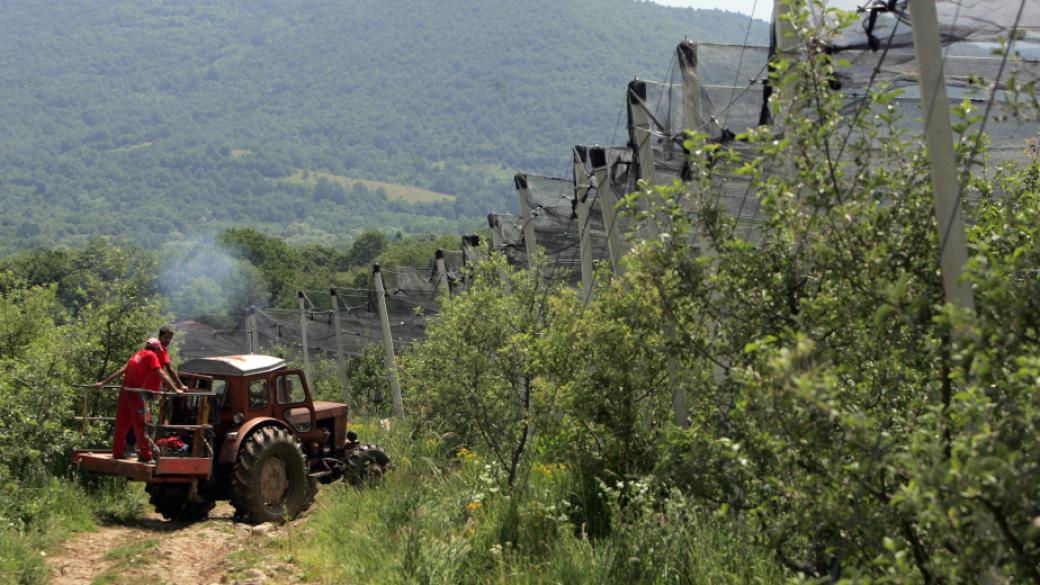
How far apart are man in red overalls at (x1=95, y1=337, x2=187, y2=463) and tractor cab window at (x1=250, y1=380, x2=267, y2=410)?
5.66ft

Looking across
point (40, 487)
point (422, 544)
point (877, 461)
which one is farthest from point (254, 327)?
point (877, 461)

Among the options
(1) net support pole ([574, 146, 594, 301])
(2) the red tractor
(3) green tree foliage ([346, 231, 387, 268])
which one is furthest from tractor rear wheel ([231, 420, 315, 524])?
(3) green tree foliage ([346, 231, 387, 268])

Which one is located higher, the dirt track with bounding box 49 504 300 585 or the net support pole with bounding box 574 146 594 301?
the net support pole with bounding box 574 146 594 301

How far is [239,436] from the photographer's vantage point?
15016 mm

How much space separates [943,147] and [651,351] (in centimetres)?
485

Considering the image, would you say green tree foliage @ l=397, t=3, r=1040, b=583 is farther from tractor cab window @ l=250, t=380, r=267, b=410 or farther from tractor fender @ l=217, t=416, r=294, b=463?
tractor cab window @ l=250, t=380, r=267, b=410

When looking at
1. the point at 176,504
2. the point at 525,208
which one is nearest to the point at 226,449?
the point at 176,504

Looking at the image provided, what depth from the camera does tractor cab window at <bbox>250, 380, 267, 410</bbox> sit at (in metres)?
16.0

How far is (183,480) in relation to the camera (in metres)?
14.2

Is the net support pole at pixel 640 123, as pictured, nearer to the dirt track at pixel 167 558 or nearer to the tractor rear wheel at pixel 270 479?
the dirt track at pixel 167 558

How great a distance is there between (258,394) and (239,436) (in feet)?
3.81

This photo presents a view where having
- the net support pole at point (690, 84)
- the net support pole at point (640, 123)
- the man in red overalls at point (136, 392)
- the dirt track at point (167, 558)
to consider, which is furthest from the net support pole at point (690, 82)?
the man in red overalls at point (136, 392)

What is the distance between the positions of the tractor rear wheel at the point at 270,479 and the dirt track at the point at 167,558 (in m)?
0.36

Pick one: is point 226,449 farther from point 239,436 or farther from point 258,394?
point 258,394
